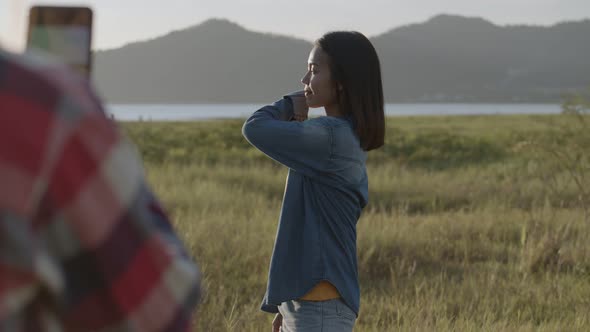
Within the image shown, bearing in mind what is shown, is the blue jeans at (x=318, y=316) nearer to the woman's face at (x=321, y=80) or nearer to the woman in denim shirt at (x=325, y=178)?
the woman in denim shirt at (x=325, y=178)

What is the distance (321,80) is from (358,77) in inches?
4.4

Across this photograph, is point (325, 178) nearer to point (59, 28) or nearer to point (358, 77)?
point (358, 77)

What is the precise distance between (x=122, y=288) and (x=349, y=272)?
1535mm

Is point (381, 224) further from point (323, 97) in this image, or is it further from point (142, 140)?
point (142, 140)

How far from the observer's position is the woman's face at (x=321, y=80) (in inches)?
90.4

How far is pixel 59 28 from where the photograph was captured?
1.13 m

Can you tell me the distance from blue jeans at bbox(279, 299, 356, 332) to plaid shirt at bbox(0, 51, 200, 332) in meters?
1.36

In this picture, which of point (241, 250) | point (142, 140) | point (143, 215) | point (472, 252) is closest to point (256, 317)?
point (241, 250)

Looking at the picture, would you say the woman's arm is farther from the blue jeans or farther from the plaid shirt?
the plaid shirt

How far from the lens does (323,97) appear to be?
2.31 meters

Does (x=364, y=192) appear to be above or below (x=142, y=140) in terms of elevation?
above

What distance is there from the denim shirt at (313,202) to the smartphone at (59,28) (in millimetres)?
1096

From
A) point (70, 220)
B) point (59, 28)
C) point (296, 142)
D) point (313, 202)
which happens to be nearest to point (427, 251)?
point (313, 202)

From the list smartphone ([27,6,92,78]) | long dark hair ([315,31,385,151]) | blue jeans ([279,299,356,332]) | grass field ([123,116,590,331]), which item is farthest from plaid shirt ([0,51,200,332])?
grass field ([123,116,590,331])
